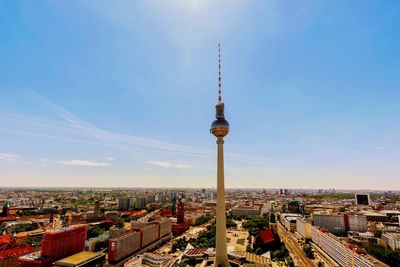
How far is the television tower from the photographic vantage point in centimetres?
4512

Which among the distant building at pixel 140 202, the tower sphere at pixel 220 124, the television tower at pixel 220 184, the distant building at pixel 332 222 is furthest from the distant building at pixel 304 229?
the distant building at pixel 140 202

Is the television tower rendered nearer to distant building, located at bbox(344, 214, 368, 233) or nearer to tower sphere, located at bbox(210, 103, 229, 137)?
tower sphere, located at bbox(210, 103, 229, 137)

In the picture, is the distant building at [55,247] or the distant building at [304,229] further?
the distant building at [304,229]

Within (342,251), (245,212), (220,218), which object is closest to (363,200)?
(245,212)

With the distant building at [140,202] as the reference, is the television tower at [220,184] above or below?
above

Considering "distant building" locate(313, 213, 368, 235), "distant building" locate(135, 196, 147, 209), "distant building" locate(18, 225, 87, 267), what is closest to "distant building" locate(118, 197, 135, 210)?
"distant building" locate(135, 196, 147, 209)

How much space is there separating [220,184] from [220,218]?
6050mm

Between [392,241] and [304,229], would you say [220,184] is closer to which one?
[304,229]

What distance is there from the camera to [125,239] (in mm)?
58250

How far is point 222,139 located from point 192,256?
26723 millimetres

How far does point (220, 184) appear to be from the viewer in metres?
47.5

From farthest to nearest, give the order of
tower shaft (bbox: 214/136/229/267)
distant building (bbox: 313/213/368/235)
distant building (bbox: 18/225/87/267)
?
distant building (bbox: 313/213/368/235) → distant building (bbox: 18/225/87/267) → tower shaft (bbox: 214/136/229/267)

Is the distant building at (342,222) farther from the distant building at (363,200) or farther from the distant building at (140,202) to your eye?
the distant building at (140,202)

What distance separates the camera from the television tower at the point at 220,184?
4512 cm
